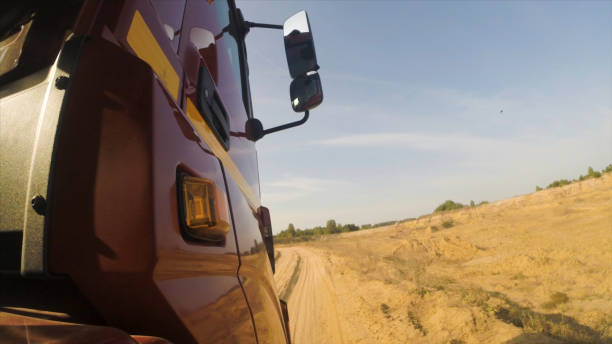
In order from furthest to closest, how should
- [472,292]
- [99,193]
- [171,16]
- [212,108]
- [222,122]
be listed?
[472,292] → [222,122] → [212,108] → [171,16] → [99,193]

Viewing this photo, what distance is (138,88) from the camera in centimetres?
55

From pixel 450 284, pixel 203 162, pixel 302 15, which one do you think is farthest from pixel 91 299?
pixel 450 284

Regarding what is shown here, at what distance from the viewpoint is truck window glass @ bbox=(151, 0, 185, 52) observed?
0.89 m

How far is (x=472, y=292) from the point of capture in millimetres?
6070

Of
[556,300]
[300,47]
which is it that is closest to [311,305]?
[556,300]

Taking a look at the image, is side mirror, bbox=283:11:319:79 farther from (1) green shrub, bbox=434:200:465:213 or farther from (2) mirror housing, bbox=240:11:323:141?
(1) green shrub, bbox=434:200:465:213

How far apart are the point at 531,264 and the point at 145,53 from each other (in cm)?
1085

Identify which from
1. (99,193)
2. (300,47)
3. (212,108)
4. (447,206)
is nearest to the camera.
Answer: (99,193)

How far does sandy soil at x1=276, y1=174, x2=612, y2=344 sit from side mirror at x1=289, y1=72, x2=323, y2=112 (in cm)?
413

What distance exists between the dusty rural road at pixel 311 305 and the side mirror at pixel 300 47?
14.4 feet

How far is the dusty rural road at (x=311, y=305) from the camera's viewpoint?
4.89 metres

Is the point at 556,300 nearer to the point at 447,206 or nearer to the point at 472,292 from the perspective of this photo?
the point at 472,292

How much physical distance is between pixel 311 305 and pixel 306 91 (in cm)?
579

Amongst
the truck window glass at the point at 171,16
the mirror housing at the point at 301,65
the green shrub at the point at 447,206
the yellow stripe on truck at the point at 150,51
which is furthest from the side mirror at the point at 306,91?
the green shrub at the point at 447,206
